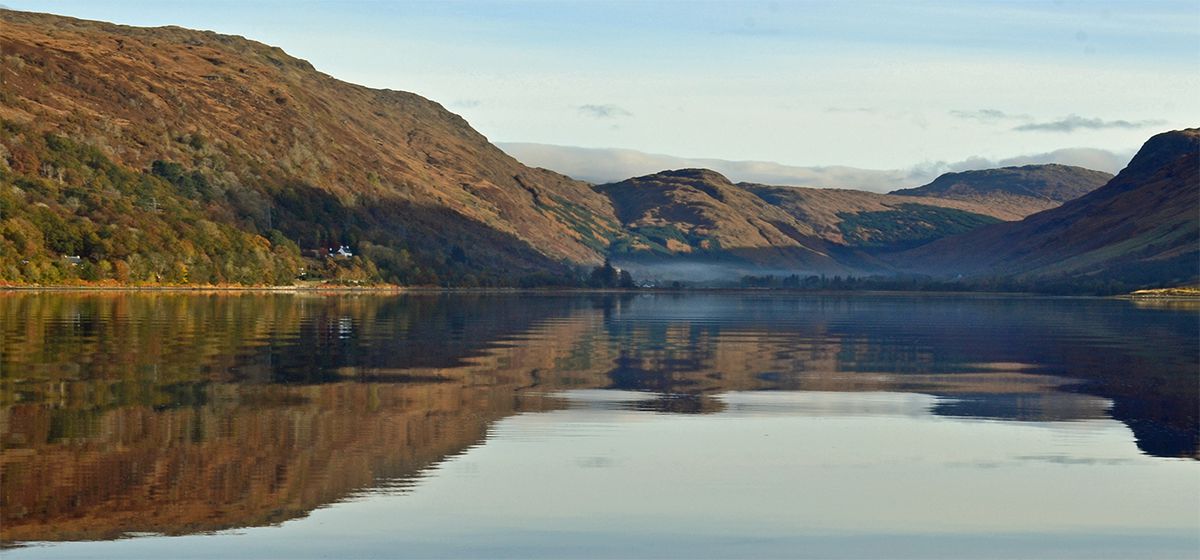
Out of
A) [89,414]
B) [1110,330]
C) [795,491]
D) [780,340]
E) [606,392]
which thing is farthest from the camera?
[1110,330]

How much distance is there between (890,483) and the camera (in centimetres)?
3847

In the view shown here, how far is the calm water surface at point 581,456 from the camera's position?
31156mm

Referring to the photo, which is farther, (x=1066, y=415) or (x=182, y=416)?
(x=1066, y=415)

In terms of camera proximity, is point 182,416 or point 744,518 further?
point 182,416

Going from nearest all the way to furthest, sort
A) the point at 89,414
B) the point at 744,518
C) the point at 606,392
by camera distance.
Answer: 1. the point at 744,518
2. the point at 89,414
3. the point at 606,392

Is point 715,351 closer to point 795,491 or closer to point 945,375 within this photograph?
point 945,375

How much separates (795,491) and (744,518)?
395 cm

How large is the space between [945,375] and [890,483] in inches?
1534

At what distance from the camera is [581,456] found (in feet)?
138

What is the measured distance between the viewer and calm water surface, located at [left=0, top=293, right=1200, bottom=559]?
31.2 metres

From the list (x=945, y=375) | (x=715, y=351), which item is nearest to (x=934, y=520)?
(x=945, y=375)

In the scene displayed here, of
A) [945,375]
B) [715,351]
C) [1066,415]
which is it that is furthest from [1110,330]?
[1066,415]

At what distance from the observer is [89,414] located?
158 feet

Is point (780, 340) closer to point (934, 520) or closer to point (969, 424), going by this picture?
point (969, 424)
